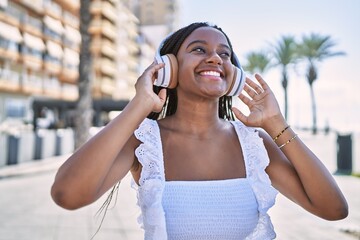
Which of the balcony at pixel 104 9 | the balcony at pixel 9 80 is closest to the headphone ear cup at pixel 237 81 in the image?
the balcony at pixel 9 80

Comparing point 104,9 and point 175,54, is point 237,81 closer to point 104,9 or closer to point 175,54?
point 175,54

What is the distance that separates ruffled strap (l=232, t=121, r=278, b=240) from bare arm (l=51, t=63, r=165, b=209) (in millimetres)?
452

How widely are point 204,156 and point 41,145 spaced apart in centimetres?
1397

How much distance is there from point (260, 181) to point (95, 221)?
14.8ft

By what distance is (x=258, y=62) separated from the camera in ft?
152

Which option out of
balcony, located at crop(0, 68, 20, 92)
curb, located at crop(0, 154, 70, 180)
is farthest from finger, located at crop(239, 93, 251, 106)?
balcony, located at crop(0, 68, 20, 92)

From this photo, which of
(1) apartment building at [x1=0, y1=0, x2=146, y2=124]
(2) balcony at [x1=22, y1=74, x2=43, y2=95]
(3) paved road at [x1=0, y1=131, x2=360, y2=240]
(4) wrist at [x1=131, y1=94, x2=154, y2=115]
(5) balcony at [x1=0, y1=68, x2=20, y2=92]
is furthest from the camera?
(2) balcony at [x1=22, y1=74, x2=43, y2=95]

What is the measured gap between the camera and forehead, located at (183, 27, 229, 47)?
5.60 feet

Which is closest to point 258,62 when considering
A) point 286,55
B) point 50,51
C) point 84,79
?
point 286,55

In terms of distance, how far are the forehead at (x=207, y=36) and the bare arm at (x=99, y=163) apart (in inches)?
12.4

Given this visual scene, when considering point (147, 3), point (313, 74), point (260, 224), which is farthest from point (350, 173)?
point (147, 3)

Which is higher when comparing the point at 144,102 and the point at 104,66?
the point at 104,66

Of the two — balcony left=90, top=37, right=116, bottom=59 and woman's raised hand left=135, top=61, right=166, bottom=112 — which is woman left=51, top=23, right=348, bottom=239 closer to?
woman's raised hand left=135, top=61, right=166, bottom=112

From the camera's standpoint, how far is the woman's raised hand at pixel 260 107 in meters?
1.73
